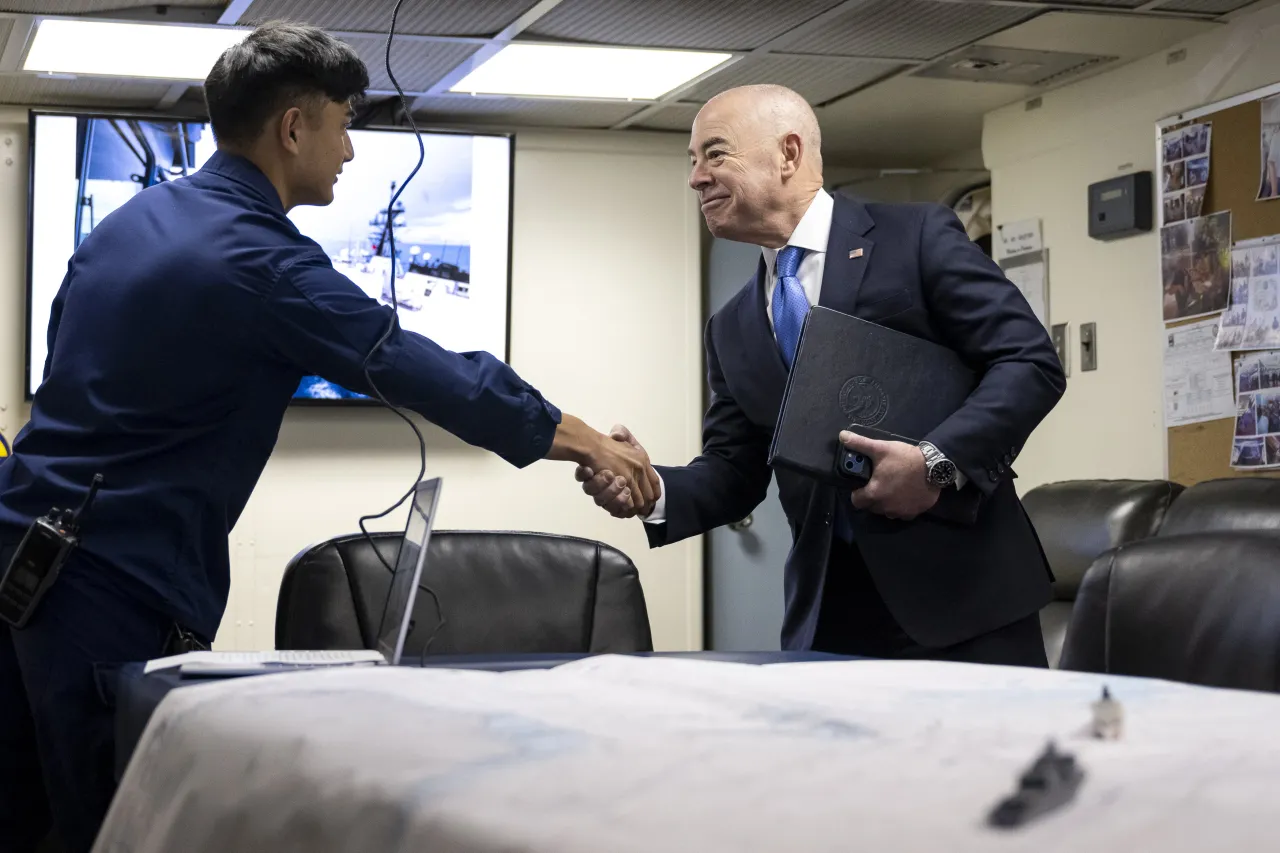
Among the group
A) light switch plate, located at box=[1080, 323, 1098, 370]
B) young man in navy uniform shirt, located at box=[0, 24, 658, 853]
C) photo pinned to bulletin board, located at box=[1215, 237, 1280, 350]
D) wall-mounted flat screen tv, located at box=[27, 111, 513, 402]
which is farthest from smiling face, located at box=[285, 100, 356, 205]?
light switch plate, located at box=[1080, 323, 1098, 370]

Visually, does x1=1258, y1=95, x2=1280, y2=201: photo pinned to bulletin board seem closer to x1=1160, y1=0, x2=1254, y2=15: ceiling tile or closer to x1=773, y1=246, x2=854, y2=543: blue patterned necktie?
x1=1160, y1=0, x2=1254, y2=15: ceiling tile

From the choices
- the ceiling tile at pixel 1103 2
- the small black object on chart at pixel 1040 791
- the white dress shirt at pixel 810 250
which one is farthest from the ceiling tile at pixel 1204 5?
the small black object on chart at pixel 1040 791

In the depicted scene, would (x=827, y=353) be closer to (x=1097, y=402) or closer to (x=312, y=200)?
(x=312, y=200)

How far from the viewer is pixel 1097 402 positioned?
4.87m

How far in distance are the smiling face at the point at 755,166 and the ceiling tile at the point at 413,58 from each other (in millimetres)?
2234

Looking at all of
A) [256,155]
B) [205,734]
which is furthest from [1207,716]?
[256,155]

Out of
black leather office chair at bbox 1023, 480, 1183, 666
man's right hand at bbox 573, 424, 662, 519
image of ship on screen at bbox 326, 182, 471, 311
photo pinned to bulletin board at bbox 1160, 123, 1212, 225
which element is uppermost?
photo pinned to bulletin board at bbox 1160, 123, 1212, 225

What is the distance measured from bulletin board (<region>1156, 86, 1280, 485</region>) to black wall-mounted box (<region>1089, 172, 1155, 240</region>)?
24 centimetres

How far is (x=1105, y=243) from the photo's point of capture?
4871 mm

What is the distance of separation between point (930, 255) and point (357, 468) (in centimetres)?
362

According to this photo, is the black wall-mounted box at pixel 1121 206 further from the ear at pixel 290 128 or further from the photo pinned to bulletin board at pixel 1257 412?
the ear at pixel 290 128

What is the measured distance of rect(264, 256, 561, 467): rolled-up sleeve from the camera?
1721 mm

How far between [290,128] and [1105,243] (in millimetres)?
3587

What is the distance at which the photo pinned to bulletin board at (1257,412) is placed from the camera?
13.6ft
